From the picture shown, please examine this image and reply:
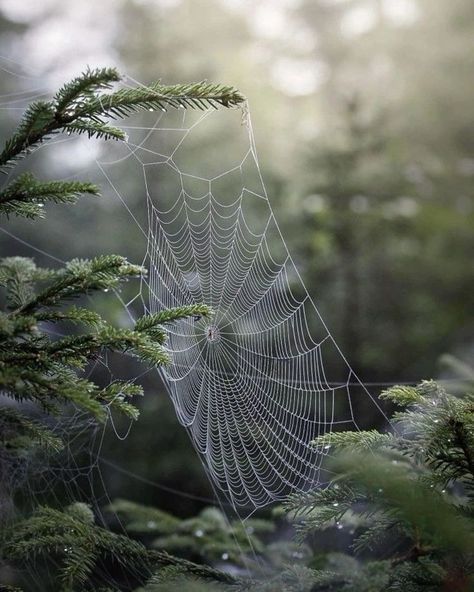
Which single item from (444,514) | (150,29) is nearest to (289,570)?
(444,514)

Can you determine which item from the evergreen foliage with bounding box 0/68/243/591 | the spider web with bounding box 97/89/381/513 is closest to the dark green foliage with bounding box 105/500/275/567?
the spider web with bounding box 97/89/381/513

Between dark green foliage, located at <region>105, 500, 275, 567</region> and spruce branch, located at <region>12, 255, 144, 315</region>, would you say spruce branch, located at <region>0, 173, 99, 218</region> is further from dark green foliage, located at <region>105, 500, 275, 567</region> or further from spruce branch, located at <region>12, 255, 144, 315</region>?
dark green foliage, located at <region>105, 500, 275, 567</region>

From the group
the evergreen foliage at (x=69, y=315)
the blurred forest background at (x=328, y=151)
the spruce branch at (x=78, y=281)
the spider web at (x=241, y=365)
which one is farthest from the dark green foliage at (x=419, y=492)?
the blurred forest background at (x=328, y=151)

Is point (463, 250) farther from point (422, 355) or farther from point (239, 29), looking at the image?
point (239, 29)

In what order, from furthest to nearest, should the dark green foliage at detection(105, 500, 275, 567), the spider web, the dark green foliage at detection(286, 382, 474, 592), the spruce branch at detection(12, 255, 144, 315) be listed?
the spider web < the dark green foliage at detection(105, 500, 275, 567) < the spruce branch at detection(12, 255, 144, 315) < the dark green foliage at detection(286, 382, 474, 592)

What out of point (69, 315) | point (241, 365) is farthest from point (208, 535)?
point (69, 315)

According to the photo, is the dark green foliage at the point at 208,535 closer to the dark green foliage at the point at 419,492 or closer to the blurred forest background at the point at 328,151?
the dark green foliage at the point at 419,492

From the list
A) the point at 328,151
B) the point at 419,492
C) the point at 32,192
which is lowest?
the point at 419,492

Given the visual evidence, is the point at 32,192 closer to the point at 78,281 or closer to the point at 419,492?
the point at 78,281
